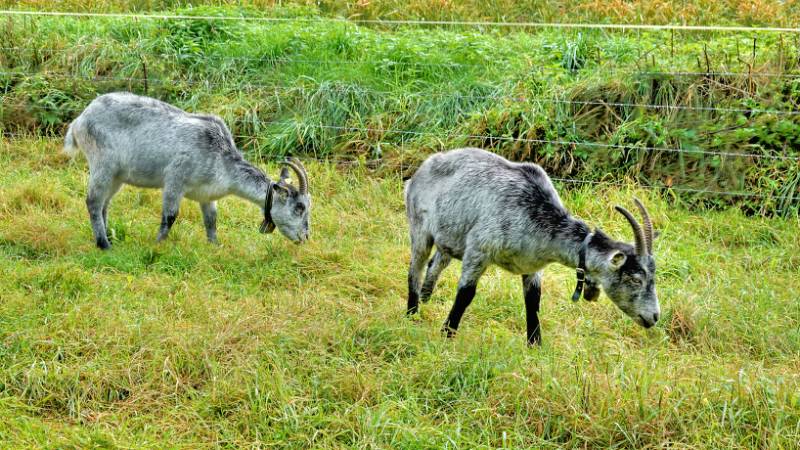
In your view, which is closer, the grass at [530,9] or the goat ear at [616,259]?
the goat ear at [616,259]

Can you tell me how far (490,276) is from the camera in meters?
8.06

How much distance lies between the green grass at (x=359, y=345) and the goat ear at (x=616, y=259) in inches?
23.4

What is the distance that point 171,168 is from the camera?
28.1ft

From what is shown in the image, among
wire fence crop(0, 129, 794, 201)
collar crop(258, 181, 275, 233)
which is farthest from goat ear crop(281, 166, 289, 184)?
wire fence crop(0, 129, 794, 201)

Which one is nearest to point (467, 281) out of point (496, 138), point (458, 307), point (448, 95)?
point (458, 307)

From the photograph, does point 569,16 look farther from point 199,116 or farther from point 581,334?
point 581,334

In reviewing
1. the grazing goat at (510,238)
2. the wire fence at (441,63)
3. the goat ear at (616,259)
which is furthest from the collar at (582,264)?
the wire fence at (441,63)

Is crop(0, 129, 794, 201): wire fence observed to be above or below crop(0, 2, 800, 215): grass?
below

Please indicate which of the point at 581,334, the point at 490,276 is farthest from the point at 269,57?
the point at 581,334

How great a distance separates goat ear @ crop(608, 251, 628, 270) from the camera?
19.7 ft

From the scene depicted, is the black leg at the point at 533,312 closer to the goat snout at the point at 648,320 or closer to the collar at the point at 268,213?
the goat snout at the point at 648,320

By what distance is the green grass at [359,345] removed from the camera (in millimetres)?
5352

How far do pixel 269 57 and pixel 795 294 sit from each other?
6.84m

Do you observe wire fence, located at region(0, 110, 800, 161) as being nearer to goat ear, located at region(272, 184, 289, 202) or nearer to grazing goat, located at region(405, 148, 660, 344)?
goat ear, located at region(272, 184, 289, 202)
